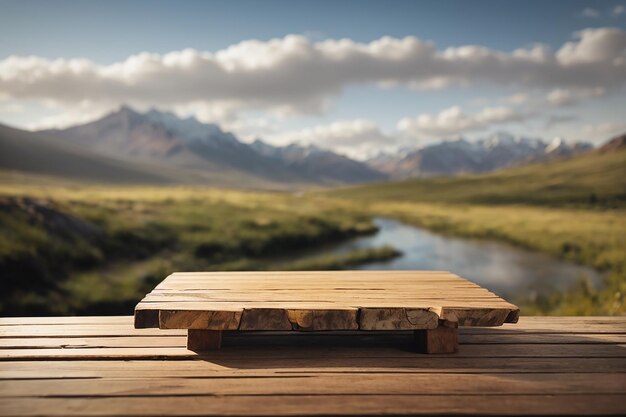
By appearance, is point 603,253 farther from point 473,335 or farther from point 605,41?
point 473,335

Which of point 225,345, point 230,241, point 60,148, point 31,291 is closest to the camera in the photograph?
point 225,345

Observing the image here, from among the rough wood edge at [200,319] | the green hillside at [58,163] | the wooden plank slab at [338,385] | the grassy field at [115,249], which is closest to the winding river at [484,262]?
the grassy field at [115,249]

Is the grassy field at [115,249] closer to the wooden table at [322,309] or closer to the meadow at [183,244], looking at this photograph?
the meadow at [183,244]

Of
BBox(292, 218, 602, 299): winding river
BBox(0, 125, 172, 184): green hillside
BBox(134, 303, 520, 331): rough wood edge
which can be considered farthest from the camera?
BBox(0, 125, 172, 184): green hillside

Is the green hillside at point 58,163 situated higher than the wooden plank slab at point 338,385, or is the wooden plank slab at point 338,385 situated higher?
the green hillside at point 58,163

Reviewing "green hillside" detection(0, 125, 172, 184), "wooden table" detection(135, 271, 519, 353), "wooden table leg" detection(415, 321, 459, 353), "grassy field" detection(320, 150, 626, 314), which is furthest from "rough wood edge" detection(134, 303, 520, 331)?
"green hillside" detection(0, 125, 172, 184)

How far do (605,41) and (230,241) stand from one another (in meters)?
19.5

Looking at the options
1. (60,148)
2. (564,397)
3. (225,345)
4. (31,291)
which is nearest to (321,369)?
(225,345)

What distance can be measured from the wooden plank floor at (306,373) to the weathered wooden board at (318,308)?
11.9 inches

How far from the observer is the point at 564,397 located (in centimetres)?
256

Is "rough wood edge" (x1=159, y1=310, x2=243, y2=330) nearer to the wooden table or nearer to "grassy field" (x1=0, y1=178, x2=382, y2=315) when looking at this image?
the wooden table

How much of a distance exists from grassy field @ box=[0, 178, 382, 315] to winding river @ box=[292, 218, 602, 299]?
182cm

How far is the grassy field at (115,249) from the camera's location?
11.4 meters

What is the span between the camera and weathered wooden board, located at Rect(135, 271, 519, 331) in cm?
293
